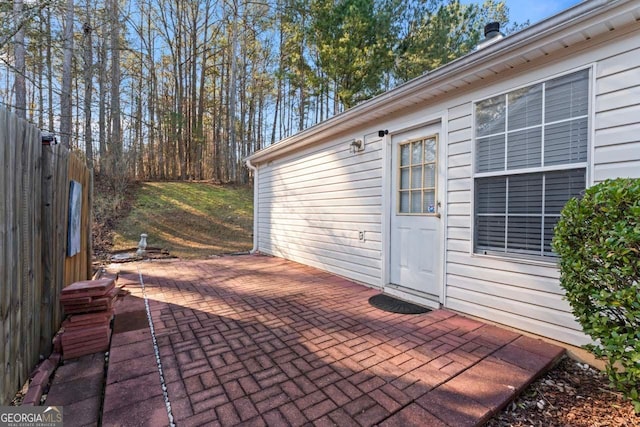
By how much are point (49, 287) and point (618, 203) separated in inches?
147

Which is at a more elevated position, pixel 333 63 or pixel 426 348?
pixel 333 63

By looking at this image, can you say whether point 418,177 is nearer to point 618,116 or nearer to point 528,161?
point 528,161

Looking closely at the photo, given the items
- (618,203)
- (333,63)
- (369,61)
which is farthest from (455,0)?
(618,203)

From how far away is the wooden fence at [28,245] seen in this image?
1540 mm

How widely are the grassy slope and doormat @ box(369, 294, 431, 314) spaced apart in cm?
504

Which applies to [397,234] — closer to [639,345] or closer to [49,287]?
[639,345]

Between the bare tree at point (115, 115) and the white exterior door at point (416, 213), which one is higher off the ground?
the bare tree at point (115, 115)

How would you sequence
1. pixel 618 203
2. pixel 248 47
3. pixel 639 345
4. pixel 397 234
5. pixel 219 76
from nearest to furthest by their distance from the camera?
pixel 639 345 < pixel 618 203 < pixel 397 234 < pixel 248 47 < pixel 219 76

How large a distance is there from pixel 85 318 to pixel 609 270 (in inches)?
134

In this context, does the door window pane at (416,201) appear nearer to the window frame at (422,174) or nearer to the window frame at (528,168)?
the window frame at (422,174)

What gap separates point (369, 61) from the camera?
885 centimetres

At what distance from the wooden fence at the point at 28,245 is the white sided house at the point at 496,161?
3.20 metres

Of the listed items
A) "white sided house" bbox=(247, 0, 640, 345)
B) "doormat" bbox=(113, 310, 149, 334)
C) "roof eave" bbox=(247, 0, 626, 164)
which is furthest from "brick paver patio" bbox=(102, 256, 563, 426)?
"roof eave" bbox=(247, 0, 626, 164)

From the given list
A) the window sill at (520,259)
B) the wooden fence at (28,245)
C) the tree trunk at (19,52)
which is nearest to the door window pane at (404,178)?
the window sill at (520,259)
